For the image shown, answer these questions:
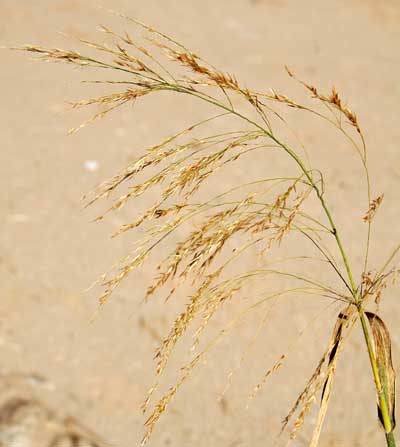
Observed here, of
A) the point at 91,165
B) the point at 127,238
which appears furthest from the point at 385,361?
the point at 91,165

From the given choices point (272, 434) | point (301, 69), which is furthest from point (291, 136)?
point (272, 434)

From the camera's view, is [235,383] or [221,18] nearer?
[235,383]

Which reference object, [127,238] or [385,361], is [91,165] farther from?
[385,361]

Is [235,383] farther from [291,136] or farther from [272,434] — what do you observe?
[291,136]

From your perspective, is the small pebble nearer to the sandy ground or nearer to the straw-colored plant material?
Result: the sandy ground

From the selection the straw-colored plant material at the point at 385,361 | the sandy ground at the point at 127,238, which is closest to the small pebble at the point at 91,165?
the sandy ground at the point at 127,238

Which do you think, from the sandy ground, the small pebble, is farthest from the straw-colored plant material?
the small pebble

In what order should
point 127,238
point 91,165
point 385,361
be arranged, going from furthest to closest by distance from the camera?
1. point 91,165
2. point 127,238
3. point 385,361

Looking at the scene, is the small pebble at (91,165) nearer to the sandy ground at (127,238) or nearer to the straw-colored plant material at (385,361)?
the sandy ground at (127,238)

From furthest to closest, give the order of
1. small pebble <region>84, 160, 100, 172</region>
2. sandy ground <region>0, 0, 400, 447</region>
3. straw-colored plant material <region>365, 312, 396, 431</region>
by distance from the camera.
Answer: small pebble <region>84, 160, 100, 172</region>
sandy ground <region>0, 0, 400, 447</region>
straw-colored plant material <region>365, 312, 396, 431</region>
